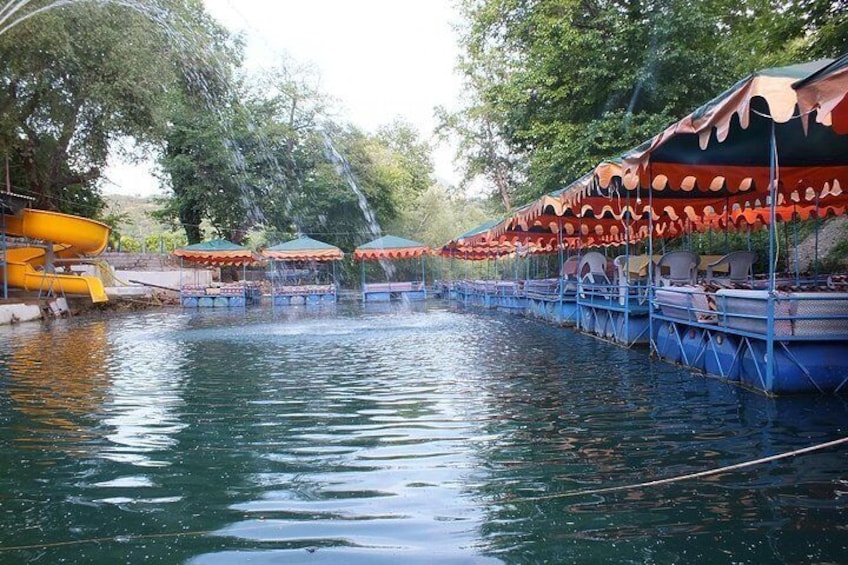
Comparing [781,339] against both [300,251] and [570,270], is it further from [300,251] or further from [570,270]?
[300,251]

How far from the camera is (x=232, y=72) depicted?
124 ft

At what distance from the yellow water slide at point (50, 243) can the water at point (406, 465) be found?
12944mm

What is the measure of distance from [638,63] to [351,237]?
994 inches

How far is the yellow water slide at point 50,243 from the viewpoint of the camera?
67.9 feet

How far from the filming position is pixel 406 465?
5.00 metres

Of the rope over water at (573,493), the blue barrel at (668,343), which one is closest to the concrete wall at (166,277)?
the blue barrel at (668,343)

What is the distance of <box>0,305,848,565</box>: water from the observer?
355 centimetres

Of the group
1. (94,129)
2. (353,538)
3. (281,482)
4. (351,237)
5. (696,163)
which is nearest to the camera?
(353,538)

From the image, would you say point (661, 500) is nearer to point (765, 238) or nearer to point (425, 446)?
point (425, 446)

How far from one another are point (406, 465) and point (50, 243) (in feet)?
70.9

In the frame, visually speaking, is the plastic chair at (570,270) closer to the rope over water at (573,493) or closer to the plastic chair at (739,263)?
the plastic chair at (739,263)

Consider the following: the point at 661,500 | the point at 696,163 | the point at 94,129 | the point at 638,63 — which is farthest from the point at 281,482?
the point at 94,129

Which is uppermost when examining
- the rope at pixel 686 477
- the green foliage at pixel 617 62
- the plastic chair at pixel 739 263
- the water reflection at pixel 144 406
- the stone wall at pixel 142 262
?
the green foliage at pixel 617 62

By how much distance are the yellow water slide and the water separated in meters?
12.9
